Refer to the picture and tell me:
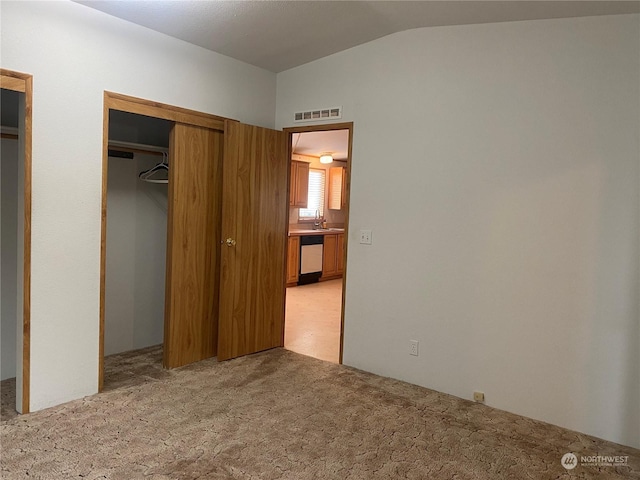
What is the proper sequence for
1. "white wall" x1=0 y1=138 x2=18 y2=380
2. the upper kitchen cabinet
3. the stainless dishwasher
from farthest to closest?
the upper kitchen cabinet
the stainless dishwasher
"white wall" x1=0 y1=138 x2=18 y2=380

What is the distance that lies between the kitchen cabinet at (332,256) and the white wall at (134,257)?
422 cm

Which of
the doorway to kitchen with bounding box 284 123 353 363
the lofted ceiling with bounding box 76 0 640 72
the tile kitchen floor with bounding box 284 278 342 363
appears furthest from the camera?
the doorway to kitchen with bounding box 284 123 353 363

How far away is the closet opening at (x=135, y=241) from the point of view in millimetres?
3904

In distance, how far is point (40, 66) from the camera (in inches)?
109

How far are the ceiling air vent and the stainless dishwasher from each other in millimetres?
3477

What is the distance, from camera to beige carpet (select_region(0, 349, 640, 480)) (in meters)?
2.36

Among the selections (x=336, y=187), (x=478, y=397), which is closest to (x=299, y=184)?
(x=336, y=187)

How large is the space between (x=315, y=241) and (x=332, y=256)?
735mm

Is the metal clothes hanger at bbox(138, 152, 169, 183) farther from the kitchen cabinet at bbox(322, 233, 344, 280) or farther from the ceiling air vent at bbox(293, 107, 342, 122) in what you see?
the kitchen cabinet at bbox(322, 233, 344, 280)

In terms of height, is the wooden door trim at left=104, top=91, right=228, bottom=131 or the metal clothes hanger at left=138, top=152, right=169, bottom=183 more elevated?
the wooden door trim at left=104, top=91, right=228, bottom=131

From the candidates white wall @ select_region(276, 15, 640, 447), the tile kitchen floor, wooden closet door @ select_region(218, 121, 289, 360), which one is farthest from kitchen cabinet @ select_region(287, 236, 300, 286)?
white wall @ select_region(276, 15, 640, 447)

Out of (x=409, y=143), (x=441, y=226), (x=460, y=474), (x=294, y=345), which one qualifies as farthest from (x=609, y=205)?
(x=294, y=345)

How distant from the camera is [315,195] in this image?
894cm

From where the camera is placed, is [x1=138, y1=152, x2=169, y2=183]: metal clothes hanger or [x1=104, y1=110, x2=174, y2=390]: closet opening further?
[x1=138, y1=152, x2=169, y2=183]: metal clothes hanger
